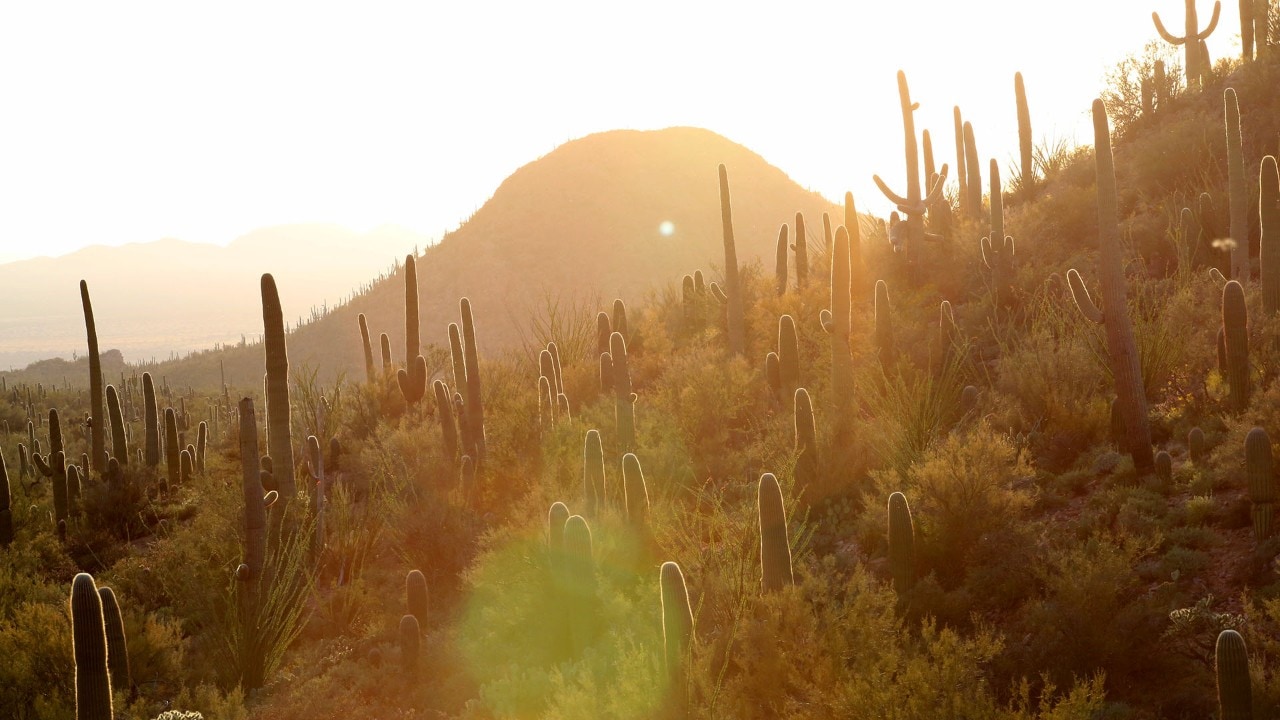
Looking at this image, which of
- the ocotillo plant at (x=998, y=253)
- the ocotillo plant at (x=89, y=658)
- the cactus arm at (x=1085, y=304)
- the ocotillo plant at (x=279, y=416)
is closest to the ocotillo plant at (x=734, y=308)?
the ocotillo plant at (x=998, y=253)

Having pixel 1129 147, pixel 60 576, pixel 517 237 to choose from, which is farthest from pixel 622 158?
pixel 60 576

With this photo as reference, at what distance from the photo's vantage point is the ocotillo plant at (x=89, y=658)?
726 centimetres

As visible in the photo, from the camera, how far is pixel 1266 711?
6836 millimetres

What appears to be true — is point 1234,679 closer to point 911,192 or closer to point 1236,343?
point 1236,343

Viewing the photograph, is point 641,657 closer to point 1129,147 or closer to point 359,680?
point 359,680

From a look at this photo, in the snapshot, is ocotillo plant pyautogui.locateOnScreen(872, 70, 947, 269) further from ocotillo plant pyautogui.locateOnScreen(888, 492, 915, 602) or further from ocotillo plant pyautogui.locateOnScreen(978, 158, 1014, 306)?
ocotillo plant pyautogui.locateOnScreen(888, 492, 915, 602)

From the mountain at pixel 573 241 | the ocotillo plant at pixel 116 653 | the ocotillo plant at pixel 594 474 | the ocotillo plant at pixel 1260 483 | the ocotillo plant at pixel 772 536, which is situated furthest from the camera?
the mountain at pixel 573 241

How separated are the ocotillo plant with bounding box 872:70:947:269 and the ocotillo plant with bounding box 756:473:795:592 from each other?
1371cm

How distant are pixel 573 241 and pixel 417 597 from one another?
5859cm

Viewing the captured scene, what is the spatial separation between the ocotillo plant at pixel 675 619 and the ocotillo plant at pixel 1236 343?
7800mm

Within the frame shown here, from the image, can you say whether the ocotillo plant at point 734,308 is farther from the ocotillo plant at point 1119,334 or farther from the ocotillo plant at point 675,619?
the ocotillo plant at point 675,619

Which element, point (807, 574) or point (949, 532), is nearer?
point (807, 574)

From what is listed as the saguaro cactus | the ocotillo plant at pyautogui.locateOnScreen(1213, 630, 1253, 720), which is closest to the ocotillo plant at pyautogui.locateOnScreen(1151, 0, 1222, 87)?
the saguaro cactus

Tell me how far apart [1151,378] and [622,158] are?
2668 inches
